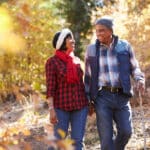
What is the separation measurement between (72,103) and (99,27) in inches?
33.0

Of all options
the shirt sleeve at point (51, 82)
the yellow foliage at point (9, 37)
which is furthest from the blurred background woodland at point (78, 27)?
the yellow foliage at point (9, 37)

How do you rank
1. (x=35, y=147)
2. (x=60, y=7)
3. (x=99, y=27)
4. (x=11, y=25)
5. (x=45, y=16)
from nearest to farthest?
(x=11, y=25) < (x=99, y=27) < (x=35, y=147) < (x=45, y=16) < (x=60, y=7)

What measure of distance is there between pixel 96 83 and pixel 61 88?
37cm

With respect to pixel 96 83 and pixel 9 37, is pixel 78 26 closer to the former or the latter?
pixel 96 83

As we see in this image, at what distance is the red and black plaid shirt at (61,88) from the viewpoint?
5824 millimetres

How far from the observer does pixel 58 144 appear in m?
2.12

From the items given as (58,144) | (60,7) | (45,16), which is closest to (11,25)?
(58,144)

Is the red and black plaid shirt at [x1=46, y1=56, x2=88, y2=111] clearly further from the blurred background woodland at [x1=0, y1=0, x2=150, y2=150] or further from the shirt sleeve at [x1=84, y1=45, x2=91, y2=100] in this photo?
the blurred background woodland at [x1=0, y1=0, x2=150, y2=150]

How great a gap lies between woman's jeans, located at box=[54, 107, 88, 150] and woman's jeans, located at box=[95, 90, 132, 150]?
175mm

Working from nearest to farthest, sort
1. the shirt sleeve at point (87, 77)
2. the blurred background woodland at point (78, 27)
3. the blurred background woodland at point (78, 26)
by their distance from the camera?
1. the shirt sleeve at point (87, 77)
2. the blurred background woodland at point (78, 27)
3. the blurred background woodland at point (78, 26)

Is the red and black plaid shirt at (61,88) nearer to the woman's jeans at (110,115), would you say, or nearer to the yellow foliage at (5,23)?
the woman's jeans at (110,115)

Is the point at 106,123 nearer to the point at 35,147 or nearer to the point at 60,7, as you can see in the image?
the point at 35,147

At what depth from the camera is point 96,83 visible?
589cm

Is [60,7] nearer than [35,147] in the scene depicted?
No
